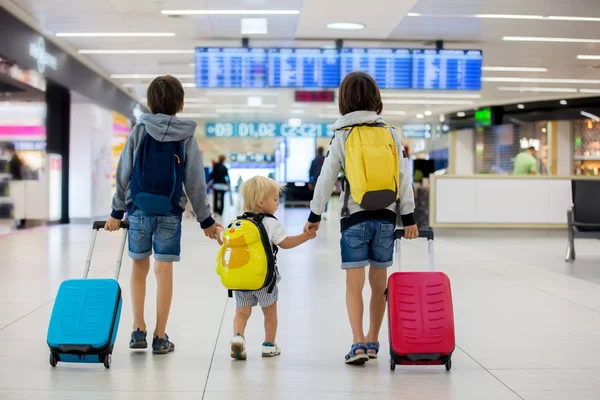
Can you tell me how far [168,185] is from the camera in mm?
3691

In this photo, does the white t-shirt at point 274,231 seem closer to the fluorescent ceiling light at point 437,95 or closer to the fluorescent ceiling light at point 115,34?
the fluorescent ceiling light at point 115,34

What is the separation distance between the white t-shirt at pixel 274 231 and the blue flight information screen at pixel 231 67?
907cm

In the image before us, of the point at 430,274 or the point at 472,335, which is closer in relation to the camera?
the point at 430,274

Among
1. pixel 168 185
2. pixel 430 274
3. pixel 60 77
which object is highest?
pixel 60 77

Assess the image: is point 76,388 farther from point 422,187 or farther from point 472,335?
point 422,187

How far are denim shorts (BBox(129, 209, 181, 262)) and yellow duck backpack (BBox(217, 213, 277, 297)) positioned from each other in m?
0.33

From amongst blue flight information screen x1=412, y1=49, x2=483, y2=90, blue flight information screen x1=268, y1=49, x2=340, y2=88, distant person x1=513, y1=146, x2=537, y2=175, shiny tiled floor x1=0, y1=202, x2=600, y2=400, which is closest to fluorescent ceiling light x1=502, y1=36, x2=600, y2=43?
blue flight information screen x1=412, y1=49, x2=483, y2=90

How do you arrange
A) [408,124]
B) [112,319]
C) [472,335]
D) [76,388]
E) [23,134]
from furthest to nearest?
[408,124], [23,134], [472,335], [112,319], [76,388]

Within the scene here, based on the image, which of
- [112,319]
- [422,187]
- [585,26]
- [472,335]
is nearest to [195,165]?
[112,319]

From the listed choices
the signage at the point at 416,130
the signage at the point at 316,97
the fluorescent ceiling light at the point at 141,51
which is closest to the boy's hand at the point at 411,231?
the fluorescent ceiling light at the point at 141,51

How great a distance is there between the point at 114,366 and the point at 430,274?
5.08 feet

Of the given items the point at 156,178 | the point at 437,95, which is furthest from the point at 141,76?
the point at 156,178

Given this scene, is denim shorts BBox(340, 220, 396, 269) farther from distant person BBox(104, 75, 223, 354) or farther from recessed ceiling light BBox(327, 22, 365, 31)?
recessed ceiling light BBox(327, 22, 365, 31)

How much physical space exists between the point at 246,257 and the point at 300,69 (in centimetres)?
935
